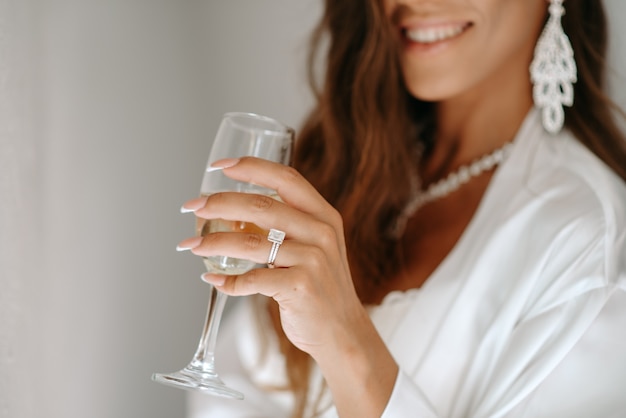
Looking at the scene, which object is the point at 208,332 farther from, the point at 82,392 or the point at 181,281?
the point at 181,281

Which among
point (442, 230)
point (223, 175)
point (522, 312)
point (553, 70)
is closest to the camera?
point (223, 175)

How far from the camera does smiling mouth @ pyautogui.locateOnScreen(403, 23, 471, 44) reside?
157 centimetres

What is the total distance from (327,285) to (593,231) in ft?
1.74

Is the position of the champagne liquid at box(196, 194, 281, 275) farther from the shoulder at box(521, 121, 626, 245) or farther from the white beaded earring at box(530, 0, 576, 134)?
the white beaded earring at box(530, 0, 576, 134)

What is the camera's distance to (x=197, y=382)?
3.35 ft

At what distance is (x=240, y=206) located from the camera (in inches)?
37.2

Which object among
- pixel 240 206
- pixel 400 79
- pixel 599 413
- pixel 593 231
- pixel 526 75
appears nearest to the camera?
pixel 240 206

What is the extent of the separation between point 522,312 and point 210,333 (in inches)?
21.8

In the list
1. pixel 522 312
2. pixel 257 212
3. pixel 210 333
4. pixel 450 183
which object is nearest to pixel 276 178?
pixel 257 212

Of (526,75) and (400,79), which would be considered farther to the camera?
(400,79)

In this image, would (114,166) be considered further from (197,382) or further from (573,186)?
(573,186)

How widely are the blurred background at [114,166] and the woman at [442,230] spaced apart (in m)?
0.22

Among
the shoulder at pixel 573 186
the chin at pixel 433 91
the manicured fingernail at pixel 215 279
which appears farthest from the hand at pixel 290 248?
the chin at pixel 433 91

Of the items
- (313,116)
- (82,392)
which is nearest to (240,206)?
(82,392)
